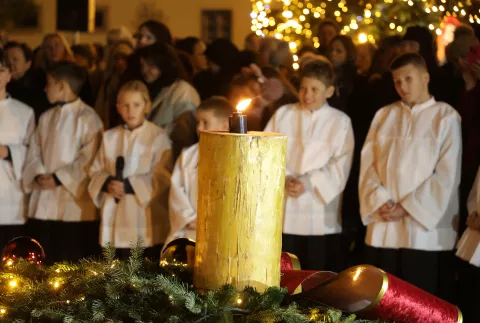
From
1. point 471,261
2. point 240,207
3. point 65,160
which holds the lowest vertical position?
point 471,261

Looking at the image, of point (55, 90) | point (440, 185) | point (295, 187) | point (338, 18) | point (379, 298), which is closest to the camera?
point (379, 298)

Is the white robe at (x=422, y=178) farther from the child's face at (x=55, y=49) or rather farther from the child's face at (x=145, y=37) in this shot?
the child's face at (x=55, y=49)

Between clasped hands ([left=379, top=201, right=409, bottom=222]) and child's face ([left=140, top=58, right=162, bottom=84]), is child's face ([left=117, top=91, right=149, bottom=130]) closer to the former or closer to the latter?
child's face ([left=140, top=58, right=162, bottom=84])

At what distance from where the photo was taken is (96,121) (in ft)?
21.9

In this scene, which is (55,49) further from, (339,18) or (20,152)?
(339,18)

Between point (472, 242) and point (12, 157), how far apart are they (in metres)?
3.50

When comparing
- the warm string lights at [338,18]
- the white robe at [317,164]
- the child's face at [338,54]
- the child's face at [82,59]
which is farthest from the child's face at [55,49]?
the white robe at [317,164]

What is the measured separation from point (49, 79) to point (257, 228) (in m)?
5.62

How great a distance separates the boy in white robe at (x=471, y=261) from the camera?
16.0ft

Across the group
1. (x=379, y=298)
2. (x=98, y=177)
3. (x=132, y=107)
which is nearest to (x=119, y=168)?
(x=98, y=177)

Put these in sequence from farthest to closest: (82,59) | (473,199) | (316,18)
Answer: (316,18)
(82,59)
(473,199)

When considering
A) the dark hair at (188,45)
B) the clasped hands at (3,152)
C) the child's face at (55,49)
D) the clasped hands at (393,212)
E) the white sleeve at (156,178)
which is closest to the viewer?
the clasped hands at (393,212)

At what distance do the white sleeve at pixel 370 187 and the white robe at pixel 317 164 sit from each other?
→ 0.79 ft

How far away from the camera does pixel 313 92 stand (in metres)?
5.88
